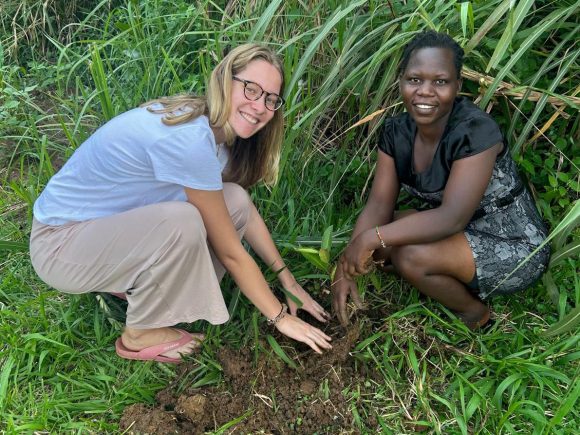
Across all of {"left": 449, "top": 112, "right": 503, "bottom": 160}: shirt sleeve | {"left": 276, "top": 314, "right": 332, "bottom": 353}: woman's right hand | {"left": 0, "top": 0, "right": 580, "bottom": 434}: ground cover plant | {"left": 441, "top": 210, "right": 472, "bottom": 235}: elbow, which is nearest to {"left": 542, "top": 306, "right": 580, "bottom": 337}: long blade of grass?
{"left": 0, "top": 0, "right": 580, "bottom": 434}: ground cover plant

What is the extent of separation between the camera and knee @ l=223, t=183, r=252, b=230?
197 centimetres

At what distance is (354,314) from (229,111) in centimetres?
80

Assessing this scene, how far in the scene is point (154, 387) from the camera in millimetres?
1883

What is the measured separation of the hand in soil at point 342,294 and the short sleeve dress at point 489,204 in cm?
38

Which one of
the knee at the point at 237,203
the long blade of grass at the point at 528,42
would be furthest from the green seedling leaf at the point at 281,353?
the long blade of grass at the point at 528,42

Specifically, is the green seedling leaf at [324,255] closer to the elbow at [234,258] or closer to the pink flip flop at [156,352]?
the elbow at [234,258]

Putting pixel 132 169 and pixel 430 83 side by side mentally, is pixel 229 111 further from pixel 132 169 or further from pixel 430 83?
pixel 430 83

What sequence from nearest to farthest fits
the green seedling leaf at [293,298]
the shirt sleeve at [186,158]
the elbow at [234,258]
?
the shirt sleeve at [186,158] < the elbow at [234,258] < the green seedling leaf at [293,298]

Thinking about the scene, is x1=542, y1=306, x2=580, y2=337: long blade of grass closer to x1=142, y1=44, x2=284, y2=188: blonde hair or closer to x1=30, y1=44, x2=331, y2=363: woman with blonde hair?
x1=30, y1=44, x2=331, y2=363: woman with blonde hair

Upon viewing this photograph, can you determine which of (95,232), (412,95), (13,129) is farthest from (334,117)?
(13,129)

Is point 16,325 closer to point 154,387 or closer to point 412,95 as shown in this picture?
point 154,387

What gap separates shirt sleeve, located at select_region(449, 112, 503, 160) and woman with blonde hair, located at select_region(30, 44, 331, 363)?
556mm

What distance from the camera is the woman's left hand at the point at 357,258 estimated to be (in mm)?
1875

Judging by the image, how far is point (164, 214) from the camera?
5.69 feet
